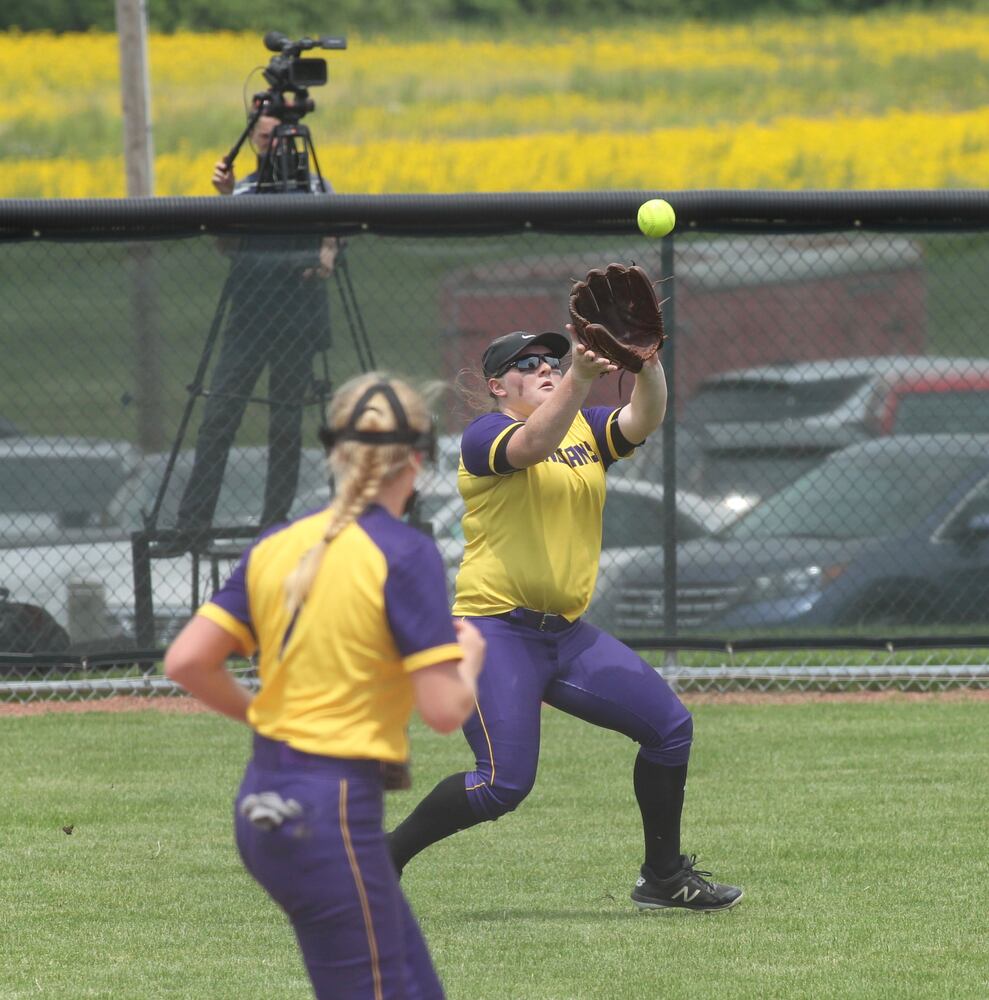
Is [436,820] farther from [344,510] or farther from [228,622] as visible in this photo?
[344,510]

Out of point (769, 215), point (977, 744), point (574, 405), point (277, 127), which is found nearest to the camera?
point (574, 405)

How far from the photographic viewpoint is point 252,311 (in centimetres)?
787

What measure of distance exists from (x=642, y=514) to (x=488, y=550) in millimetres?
3193

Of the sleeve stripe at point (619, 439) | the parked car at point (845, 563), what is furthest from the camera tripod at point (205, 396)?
the sleeve stripe at point (619, 439)

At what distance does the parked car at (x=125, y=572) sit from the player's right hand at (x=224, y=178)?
1.38 metres

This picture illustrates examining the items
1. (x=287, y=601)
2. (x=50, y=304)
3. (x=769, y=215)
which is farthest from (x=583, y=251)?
(x=287, y=601)

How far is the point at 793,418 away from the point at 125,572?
320 cm

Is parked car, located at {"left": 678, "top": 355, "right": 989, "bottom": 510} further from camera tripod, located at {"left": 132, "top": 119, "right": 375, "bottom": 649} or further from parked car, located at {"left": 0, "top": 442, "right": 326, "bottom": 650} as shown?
parked car, located at {"left": 0, "top": 442, "right": 326, "bottom": 650}

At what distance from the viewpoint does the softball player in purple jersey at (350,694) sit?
292 cm

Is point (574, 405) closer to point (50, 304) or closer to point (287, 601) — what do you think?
point (287, 601)

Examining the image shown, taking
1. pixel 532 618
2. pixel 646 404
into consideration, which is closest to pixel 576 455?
pixel 646 404

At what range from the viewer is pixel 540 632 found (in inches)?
190

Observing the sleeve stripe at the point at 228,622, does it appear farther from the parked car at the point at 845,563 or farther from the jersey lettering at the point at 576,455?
the parked car at the point at 845,563

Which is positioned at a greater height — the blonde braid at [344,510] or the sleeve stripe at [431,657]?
the blonde braid at [344,510]
